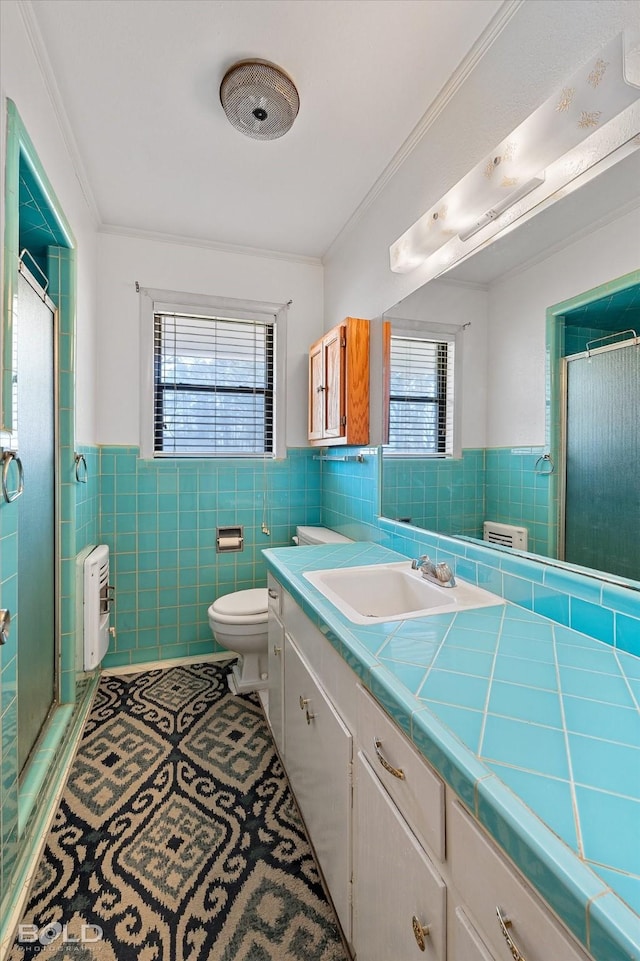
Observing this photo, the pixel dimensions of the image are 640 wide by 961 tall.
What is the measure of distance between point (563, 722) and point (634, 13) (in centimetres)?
155

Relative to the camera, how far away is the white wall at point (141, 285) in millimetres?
2582

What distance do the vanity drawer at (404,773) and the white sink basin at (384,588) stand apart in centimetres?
47

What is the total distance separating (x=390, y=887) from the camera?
83 cm

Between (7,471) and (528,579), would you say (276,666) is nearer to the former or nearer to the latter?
(528,579)

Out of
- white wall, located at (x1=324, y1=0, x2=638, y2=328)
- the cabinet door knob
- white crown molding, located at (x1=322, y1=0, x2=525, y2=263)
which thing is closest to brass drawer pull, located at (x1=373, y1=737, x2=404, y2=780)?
the cabinet door knob

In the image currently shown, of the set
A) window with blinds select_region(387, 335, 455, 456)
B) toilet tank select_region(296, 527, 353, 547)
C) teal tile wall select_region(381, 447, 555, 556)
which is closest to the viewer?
teal tile wall select_region(381, 447, 555, 556)

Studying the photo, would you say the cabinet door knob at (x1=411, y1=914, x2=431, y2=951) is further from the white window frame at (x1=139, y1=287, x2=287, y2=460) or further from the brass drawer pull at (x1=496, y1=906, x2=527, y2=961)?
the white window frame at (x1=139, y1=287, x2=287, y2=460)

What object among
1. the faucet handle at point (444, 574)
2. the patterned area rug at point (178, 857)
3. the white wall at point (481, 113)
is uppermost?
the white wall at point (481, 113)

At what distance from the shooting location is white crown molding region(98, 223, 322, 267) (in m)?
2.57

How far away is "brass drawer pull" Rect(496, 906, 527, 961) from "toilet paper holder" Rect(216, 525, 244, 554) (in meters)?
2.43

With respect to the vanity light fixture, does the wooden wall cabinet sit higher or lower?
lower

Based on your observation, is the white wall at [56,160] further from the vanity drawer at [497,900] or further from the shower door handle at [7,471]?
the vanity drawer at [497,900]

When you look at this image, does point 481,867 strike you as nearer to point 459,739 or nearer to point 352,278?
point 459,739

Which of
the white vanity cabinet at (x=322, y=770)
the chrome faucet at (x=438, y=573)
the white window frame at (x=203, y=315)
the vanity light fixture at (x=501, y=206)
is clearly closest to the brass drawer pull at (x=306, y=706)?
the white vanity cabinet at (x=322, y=770)
